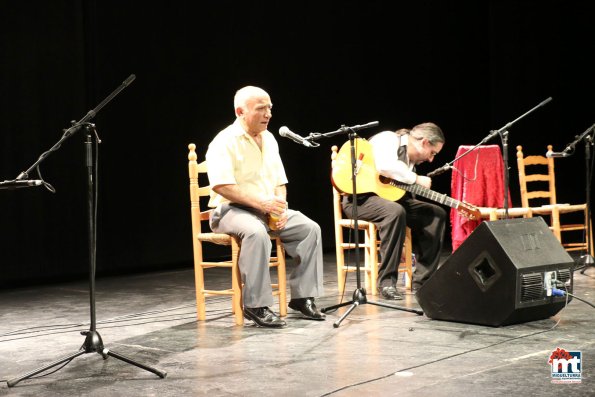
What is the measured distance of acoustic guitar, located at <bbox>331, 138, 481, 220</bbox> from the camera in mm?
4656

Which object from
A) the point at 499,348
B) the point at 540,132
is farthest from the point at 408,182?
the point at 540,132

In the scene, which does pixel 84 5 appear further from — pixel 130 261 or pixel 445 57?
pixel 445 57

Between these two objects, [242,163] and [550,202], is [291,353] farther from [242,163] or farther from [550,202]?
[550,202]

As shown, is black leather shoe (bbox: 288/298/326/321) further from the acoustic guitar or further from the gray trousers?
the acoustic guitar

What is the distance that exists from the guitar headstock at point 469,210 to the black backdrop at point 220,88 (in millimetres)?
2342

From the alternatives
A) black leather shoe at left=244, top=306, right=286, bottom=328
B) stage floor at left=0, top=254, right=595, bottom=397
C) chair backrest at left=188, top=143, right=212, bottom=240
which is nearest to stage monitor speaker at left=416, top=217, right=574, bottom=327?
stage floor at left=0, top=254, right=595, bottom=397

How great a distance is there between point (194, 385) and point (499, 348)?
1174mm

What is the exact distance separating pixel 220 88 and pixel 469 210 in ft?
8.15

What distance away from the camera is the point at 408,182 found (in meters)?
4.65

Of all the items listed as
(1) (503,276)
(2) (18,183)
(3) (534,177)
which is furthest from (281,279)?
(3) (534,177)

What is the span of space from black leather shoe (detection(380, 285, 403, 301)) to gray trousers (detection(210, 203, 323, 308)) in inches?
25.6

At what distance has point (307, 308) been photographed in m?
3.92

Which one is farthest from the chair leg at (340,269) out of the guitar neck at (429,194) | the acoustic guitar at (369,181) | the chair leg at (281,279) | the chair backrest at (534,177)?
the chair backrest at (534,177)

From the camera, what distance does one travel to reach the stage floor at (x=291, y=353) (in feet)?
8.36
